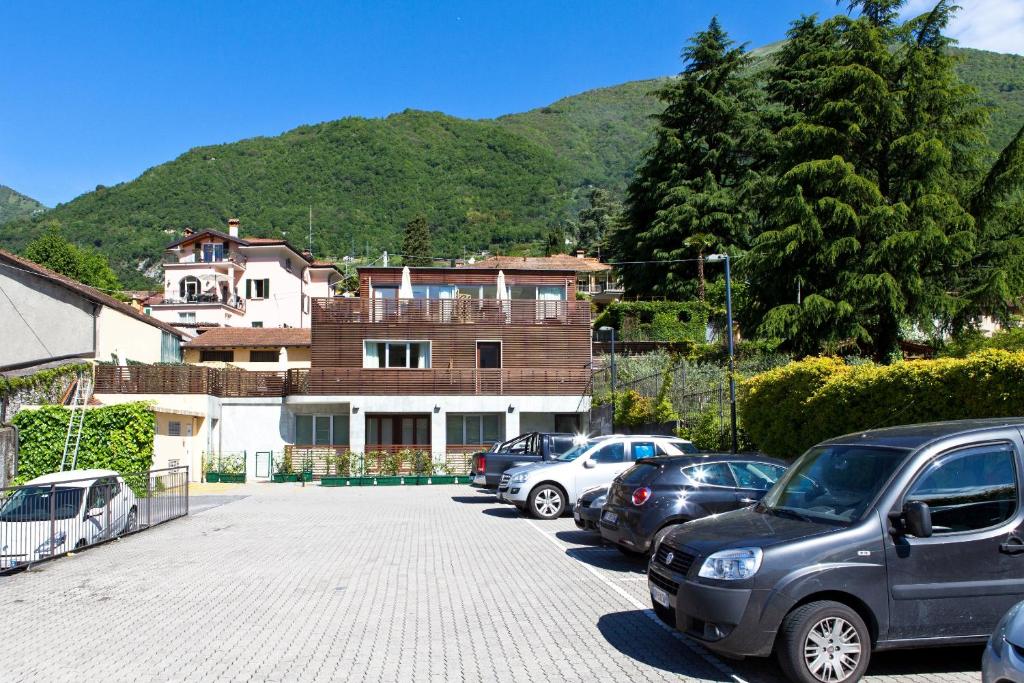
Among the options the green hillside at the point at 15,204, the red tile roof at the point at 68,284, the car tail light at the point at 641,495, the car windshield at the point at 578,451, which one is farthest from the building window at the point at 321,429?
the green hillside at the point at 15,204

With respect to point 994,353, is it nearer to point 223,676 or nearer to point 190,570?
point 223,676

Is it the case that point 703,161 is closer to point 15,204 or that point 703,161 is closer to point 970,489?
point 970,489

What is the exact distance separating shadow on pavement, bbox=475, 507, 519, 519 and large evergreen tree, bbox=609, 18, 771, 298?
33142 mm

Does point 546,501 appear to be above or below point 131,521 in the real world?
above

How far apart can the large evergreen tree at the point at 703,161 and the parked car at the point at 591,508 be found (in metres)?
38.7

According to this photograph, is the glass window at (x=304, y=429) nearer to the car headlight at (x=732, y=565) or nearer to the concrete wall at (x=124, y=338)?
the concrete wall at (x=124, y=338)

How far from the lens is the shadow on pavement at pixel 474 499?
2328 centimetres

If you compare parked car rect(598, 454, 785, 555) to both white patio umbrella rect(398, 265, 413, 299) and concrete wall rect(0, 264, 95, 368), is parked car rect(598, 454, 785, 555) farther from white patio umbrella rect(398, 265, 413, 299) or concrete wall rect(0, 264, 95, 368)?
white patio umbrella rect(398, 265, 413, 299)

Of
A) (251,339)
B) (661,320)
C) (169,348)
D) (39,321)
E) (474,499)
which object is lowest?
(474,499)

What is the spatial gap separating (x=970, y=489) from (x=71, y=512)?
42.9ft

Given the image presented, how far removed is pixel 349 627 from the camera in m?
8.27

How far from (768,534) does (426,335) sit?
32.9 meters

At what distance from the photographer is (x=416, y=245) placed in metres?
106

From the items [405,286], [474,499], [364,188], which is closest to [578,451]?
[474,499]
